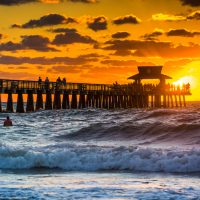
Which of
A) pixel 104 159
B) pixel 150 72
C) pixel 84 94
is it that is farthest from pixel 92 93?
pixel 104 159

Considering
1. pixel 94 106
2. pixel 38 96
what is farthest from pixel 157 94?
pixel 38 96

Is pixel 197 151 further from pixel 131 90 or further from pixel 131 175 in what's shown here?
pixel 131 90

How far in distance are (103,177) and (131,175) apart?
2.52 feet

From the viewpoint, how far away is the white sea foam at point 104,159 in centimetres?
1505

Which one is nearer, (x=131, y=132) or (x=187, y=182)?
(x=187, y=182)

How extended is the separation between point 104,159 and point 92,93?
166 ft

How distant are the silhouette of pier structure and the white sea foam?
34.8m

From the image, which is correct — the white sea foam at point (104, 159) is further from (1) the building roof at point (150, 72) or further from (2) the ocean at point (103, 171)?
(1) the building roof at point (150, 72)

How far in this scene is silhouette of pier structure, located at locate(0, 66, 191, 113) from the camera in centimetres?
5481

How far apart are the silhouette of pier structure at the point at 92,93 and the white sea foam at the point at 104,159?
34775 millimetres

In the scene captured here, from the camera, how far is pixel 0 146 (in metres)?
18.6

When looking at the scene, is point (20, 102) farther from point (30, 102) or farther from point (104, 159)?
point (104, 159)

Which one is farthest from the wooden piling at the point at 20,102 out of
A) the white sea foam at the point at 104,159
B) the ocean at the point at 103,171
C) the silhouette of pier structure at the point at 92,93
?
the white sea foam at the point at 104,159

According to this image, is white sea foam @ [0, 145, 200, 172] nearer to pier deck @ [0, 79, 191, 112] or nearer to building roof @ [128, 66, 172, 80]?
pier deck @ [0, 79, 191, 112]
